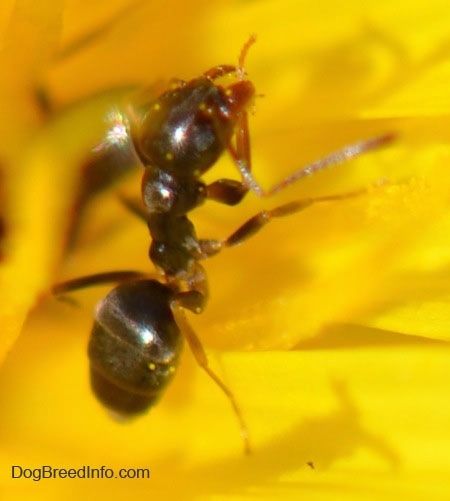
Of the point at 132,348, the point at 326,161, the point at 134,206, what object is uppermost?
the point at 134,206

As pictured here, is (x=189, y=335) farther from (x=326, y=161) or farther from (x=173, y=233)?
(x=326, y=161)

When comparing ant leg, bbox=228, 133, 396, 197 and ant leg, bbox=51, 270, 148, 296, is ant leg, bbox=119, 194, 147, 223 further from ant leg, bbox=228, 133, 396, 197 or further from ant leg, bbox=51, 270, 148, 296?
ant leg, bbox=228, 133, 396, 197

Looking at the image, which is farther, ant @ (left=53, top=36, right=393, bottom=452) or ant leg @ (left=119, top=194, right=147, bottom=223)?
ant leg @ (left=119, top=194, right=147, bottom=223)

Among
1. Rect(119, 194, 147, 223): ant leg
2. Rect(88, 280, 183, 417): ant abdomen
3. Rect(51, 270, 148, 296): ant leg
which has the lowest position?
Rect(88, 280, 183, 417): ant abdomen

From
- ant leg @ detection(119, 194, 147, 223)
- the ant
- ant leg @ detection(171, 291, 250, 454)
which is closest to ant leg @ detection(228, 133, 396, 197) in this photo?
the ant

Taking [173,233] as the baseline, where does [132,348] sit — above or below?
below

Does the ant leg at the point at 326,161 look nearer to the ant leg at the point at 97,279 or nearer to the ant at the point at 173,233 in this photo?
the ant at the point at 173,233

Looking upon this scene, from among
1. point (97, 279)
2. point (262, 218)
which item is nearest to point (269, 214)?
point (262, 218)

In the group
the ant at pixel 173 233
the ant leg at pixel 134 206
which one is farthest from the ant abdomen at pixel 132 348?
the ant leg at pixel 134 206
